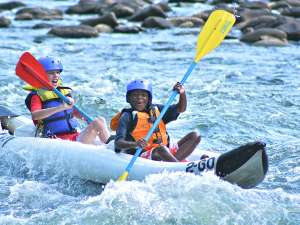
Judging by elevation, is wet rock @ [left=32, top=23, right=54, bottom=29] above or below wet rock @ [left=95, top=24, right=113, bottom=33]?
below

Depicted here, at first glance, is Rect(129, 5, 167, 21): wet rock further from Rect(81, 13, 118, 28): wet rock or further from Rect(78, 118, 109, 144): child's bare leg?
Rect(78, 118, 109, 144): child's bare leg

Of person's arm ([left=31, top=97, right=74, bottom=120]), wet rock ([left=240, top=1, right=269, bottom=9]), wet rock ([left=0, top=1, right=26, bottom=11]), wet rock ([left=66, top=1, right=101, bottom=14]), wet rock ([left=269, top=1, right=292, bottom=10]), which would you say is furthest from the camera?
wet rock ([left=0, top=1, right=26, bottom=11])

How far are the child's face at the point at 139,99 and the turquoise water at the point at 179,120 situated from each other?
2.38 feet

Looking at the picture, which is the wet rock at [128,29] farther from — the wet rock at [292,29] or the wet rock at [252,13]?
the wet rock at [292,29]

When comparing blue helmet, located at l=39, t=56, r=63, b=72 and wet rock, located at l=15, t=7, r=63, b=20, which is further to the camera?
wet rock, located at l=15, t=7, r=63, b=20

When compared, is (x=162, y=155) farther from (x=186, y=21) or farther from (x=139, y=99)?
(x=186, y=21)

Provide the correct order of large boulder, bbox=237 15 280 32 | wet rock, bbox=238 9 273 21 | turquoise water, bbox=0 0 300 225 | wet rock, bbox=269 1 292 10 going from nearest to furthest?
turquoise water, bbox=0 0 300 225 → large boulder, bbox=237 15 280 32 → wet rock, bbox=238 9 273 21 → wet rock, bbox=269 1 292 10

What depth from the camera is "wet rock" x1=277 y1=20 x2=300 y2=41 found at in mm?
15867

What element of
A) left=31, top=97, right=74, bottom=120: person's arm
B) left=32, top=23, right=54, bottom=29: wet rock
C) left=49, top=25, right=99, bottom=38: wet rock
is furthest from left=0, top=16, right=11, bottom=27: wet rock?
left=31, top=97, right=74, bottom=120: person's arm

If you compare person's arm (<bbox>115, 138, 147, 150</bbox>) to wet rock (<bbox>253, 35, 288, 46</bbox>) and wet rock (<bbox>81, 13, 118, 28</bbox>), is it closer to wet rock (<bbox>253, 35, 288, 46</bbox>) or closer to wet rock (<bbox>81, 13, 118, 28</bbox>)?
wet rock (<bbox>253, 35, 288, 46</bbox>)

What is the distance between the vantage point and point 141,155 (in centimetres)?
640

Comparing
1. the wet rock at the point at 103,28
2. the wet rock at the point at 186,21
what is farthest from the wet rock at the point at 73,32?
the wet rock at the point at 186,21

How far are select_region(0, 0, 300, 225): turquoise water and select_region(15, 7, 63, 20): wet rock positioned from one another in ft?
2.06

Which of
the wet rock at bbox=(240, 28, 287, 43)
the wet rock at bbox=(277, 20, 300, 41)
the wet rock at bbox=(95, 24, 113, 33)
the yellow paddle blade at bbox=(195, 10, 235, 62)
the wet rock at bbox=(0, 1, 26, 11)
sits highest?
the yellow paddle blade at bbox=(195, 10, 235, 62)
